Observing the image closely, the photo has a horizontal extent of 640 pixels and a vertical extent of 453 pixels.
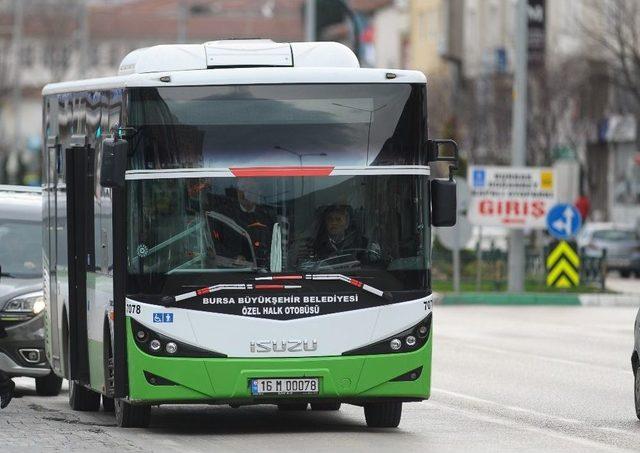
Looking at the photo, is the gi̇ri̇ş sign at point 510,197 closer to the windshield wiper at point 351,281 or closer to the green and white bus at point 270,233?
the green and white bus at point 270,233

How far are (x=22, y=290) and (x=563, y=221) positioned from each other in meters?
21.1

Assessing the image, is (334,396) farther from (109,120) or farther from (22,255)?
(22,255)

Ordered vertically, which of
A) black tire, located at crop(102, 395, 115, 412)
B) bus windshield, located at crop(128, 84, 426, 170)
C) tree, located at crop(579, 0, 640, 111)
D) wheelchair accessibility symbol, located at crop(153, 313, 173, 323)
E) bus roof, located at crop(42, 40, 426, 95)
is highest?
tree, located at crop(579, 0, 640, 111)

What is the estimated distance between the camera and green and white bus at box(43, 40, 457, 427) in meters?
13.6

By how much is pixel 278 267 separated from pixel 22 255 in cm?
580

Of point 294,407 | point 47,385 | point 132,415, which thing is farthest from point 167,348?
point 47,385

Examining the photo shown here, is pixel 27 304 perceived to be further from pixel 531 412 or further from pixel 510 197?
pixel 510 197

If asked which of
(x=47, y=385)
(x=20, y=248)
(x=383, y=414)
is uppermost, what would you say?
(x=20, y=248)

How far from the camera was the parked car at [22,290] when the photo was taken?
58.4 ft

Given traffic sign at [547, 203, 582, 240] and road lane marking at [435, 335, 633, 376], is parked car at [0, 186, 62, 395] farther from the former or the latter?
traffic sign at [547, 203, 582, 240]

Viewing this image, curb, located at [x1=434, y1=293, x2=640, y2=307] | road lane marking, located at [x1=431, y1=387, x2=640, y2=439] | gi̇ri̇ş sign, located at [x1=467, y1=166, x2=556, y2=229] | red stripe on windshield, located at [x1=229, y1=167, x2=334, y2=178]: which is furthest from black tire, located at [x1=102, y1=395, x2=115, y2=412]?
gi̇ri̇ş sign, located at [x1=467, y1=166, x2=556, y2=229]

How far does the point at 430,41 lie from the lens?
95.6 metres

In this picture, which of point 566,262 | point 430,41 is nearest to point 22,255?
point 566,262

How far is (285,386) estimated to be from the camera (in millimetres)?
13594
